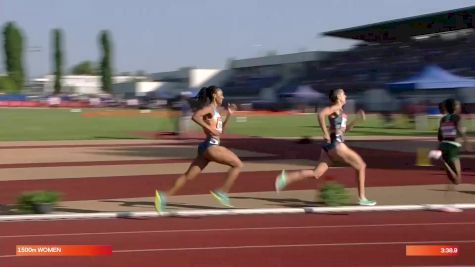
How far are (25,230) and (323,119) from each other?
4034 millimetres

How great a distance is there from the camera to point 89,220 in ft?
33.5

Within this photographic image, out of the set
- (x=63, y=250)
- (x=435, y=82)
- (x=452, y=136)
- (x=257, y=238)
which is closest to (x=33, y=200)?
(x=63, y=250)

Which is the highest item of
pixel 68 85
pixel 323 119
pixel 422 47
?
pixel 323 119

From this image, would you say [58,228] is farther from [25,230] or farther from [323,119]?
[323,119]

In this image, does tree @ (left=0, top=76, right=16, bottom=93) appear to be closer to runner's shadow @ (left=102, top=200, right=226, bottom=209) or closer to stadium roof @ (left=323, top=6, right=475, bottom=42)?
stadium roof @ (left=323, top=6, right=475, bottom=42)

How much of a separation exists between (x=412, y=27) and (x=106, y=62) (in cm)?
6610

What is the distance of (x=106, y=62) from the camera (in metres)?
132

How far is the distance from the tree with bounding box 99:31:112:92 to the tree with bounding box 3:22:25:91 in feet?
42.9

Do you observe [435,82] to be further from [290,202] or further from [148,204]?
[148,204]

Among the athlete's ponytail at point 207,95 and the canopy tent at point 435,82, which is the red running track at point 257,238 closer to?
the athlete's ponytail at point 207,95

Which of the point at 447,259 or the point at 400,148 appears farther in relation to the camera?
the point at 400,148

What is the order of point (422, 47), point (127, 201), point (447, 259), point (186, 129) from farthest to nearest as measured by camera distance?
1. point (422, 47)
2. point (186, 129)
3. point (127, 201)
4. point (447, 259)

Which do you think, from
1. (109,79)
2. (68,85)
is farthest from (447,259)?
(68,85)

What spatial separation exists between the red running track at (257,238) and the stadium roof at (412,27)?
208ft
